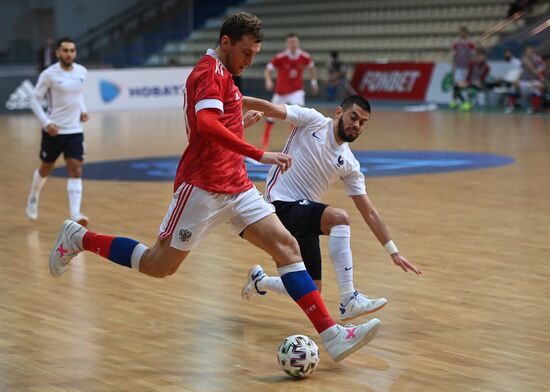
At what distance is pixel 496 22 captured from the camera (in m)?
26.7

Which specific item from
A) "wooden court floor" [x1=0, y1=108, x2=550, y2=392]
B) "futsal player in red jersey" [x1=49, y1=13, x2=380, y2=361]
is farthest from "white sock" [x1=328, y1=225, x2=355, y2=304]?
"futsal player in red jersey" [x1=49, y1=13, x2=380, y2=361]

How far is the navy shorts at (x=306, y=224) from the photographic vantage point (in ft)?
19.2

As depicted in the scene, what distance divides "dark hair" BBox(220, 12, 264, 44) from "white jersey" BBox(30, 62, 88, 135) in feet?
16.2

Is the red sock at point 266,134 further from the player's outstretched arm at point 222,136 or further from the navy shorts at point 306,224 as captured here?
the player's outstretched arm at point 222,136

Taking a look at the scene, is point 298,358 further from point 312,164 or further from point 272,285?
point 312,164

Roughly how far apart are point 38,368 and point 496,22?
2347 cm

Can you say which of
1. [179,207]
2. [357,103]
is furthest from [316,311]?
[357,103]

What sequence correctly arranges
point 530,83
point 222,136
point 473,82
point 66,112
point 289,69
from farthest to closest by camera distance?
1. point 473,82
2. point 530,83
3. point 289,69
4. point 66,112
5. point 222,136

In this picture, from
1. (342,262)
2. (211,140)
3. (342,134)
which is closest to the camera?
(211,140)

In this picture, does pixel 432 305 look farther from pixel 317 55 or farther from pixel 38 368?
pixel 317 55

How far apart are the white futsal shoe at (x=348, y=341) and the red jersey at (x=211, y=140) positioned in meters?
Result: 0.90

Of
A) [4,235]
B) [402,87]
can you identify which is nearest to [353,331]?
[4,235]

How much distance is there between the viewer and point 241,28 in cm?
495

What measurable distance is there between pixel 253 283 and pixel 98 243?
107 cm
